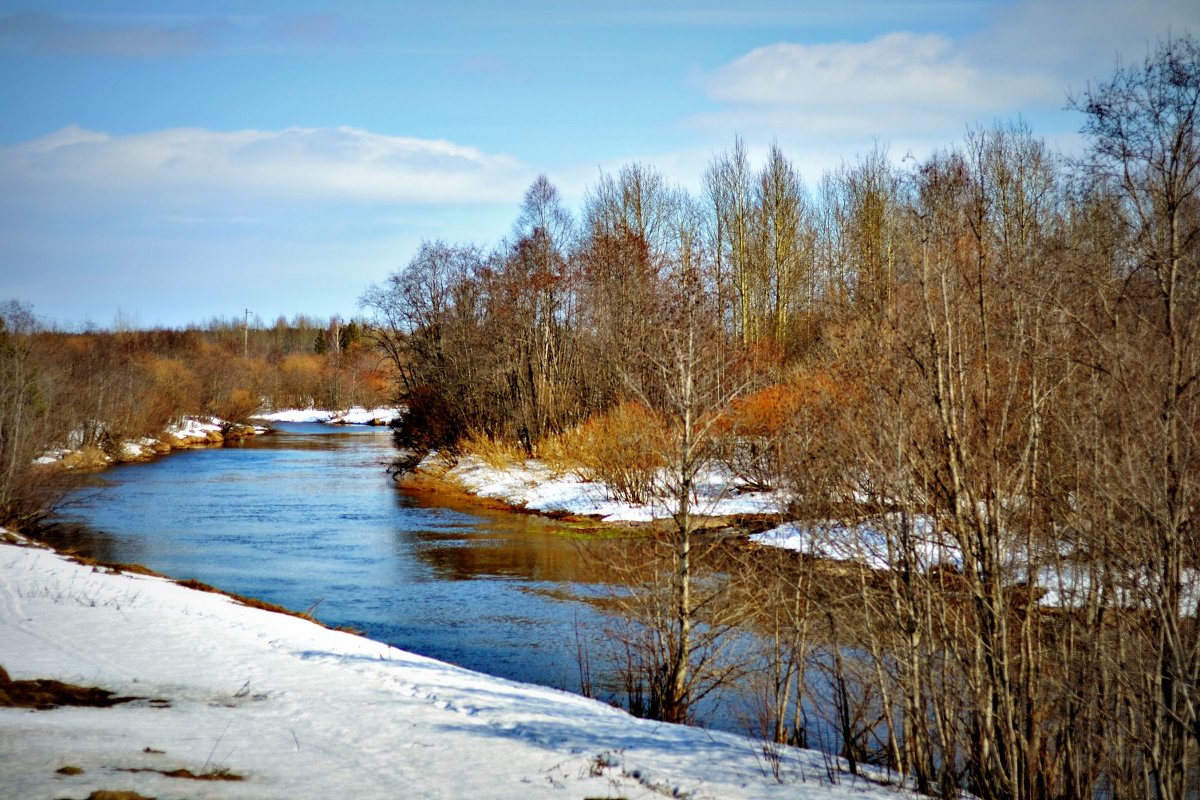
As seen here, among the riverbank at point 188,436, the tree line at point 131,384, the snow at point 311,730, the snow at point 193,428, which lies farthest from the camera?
the snow at point 193,428

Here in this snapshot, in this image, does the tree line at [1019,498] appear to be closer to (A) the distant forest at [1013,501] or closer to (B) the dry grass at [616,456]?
(A) the distant forest at [1013,501]

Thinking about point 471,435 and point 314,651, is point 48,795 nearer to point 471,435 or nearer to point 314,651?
point 314,651

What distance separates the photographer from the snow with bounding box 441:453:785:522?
22562mm

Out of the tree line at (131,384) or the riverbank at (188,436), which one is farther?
the riverbank at (188,436)

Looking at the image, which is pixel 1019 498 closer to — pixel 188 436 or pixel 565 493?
pixel 565 493

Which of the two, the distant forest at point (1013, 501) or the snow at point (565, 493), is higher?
the distant forest at point (1013, 501)

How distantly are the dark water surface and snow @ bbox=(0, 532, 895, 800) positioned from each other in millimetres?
1972

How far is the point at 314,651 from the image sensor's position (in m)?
9.41

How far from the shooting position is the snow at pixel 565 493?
2256 cm

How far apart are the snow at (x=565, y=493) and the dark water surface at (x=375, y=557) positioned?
1.51 meters

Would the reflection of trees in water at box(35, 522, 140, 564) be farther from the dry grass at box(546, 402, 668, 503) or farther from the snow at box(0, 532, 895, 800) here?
the dry grass at box(546, 402, 668, 503)

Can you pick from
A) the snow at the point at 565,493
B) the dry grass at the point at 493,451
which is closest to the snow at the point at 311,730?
the snow at the point at 565,493

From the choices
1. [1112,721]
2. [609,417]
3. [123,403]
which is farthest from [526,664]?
[123,403]

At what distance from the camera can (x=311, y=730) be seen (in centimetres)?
679
